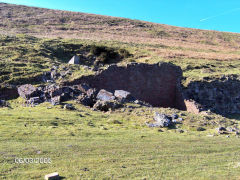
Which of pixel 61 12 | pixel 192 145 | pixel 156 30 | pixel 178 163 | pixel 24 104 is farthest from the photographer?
pixel 61 12

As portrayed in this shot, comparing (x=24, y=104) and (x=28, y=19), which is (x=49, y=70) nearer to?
(x=24, y=104)

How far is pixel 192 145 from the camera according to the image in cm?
Answer: 816

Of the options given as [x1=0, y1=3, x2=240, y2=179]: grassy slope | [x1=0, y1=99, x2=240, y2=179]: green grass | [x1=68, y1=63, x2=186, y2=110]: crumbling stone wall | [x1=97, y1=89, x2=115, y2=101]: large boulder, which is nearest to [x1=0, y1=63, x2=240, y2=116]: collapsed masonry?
[x1=68, y1=63, x2=186, y2=110]: crumbling stone wall

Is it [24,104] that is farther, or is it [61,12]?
[61,12]

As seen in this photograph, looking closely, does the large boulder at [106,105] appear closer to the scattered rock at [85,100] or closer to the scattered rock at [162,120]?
the scattered rock at [85,100]

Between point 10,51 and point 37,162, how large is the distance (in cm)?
1777

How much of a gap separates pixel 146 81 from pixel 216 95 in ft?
22.7

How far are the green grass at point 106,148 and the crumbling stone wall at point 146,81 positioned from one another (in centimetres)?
466

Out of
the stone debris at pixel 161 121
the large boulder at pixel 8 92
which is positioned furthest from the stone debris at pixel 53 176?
the large boulder at pixel 8 92

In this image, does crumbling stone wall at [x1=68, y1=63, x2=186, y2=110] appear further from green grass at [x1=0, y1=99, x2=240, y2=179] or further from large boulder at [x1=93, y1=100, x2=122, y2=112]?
green grass at [x1=0, y1=99, x2=240, y2=179]

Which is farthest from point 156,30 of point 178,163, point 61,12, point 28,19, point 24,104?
point 178,163

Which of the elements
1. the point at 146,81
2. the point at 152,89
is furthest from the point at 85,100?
the point at 152,89

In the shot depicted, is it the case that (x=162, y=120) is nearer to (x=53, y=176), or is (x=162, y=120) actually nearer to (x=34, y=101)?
(x=53, y=176)

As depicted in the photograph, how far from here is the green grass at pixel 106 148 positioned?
559 cm
